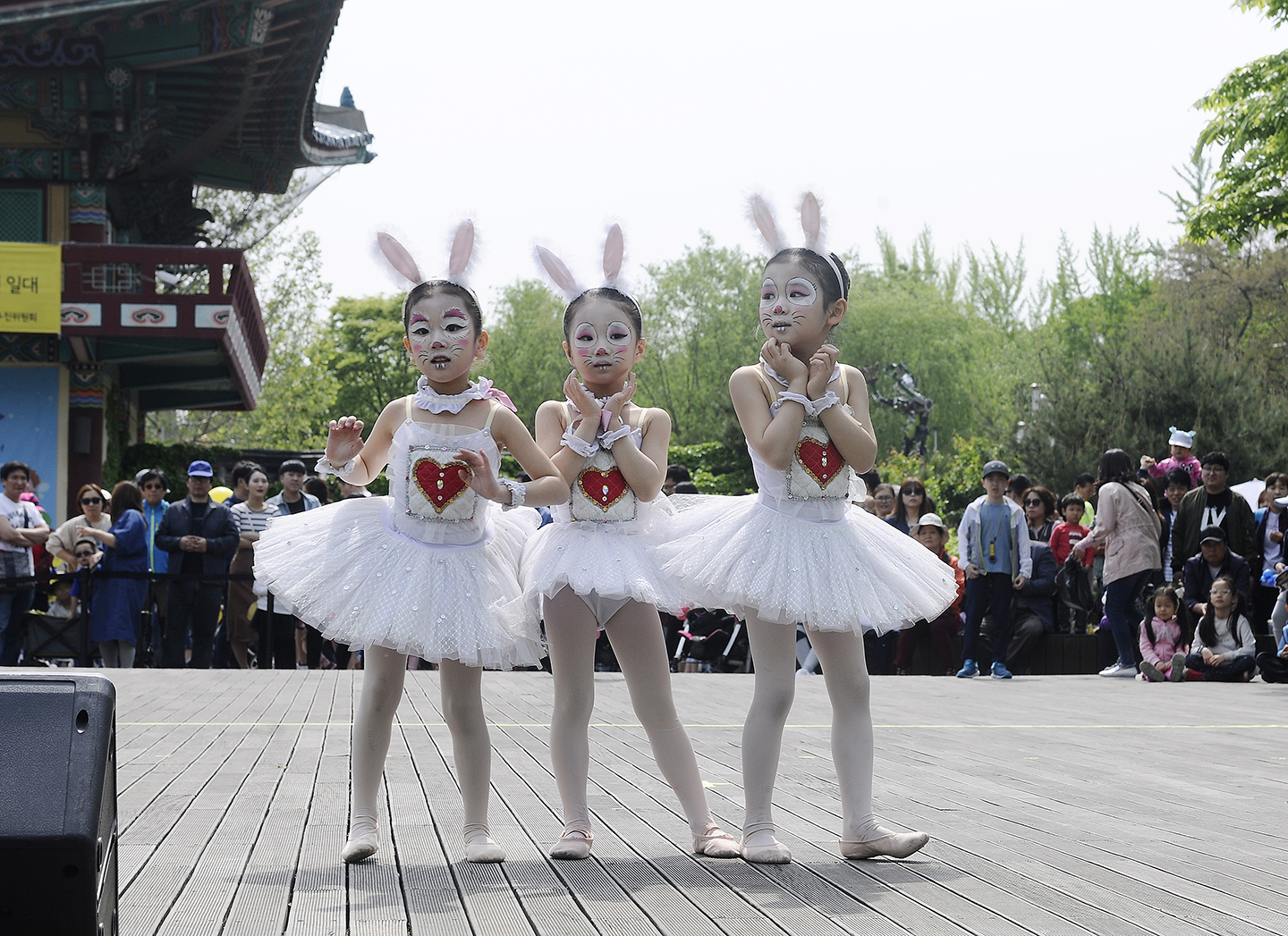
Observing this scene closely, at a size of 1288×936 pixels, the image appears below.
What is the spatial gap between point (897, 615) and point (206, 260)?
723 inches

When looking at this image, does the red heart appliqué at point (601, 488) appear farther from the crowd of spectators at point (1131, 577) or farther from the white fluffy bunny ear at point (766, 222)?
the crowd of spectators at point (1131, 577)

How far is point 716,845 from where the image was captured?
436cm

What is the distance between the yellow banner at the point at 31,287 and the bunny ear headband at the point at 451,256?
1697cm

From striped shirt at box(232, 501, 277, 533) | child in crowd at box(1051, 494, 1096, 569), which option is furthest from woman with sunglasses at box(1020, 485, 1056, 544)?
striped shirt at box(232, 501, 277, 533)

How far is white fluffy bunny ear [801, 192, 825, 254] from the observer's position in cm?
478

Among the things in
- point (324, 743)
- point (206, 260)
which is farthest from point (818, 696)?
point (206, 260)

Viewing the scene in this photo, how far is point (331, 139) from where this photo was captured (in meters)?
27.2

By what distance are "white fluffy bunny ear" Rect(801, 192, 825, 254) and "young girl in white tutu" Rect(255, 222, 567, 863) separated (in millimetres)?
1141

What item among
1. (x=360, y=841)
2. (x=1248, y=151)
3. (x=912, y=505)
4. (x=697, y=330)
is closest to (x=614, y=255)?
(x=360, y=841)

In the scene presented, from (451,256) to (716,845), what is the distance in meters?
2.11

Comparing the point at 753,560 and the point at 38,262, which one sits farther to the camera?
the point at 38,262

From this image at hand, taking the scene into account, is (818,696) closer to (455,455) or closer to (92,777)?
(455,455)

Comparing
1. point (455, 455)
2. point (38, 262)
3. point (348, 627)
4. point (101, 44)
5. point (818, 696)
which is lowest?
point (818, 696)

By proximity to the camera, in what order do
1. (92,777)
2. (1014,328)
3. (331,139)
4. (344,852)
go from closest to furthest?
(92,777), (344,852), (331,139), (1014,328)
